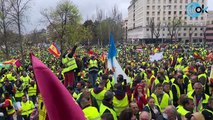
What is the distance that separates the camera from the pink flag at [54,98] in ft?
8.87

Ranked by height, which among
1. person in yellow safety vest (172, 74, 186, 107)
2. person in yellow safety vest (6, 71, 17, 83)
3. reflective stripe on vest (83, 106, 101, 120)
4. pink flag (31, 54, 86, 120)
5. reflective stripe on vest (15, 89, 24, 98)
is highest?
pink flag (31, 54, 86, 120)

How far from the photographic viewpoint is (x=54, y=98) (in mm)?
2723

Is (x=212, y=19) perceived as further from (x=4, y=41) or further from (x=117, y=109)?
(x=117, y=109)

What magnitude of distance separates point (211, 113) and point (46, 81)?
338cm

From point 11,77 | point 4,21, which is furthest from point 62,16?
point 11,77

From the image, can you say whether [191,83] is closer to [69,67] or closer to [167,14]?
[69,67]

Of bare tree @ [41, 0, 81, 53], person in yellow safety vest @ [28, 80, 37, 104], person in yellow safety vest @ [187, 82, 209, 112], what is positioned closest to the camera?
person in yellow safety vest @ [187, 82, 209, 112]

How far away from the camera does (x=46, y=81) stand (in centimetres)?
276

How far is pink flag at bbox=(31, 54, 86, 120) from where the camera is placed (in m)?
2.71

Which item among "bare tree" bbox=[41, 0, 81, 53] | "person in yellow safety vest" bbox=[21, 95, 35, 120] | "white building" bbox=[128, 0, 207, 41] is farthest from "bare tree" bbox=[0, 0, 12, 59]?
"white building" bbox=[128, 0, 207, 41]

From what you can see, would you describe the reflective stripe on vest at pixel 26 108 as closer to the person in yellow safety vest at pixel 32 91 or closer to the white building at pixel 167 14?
the person in yellow safety vest at pixel 32 91

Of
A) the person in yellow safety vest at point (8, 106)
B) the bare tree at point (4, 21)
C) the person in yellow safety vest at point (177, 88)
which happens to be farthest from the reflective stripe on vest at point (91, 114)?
the bare tree at point (4, 21)

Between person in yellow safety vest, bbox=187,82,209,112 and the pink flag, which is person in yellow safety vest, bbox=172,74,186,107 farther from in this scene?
the pink flag

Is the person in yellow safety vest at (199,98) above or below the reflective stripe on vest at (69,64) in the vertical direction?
below
